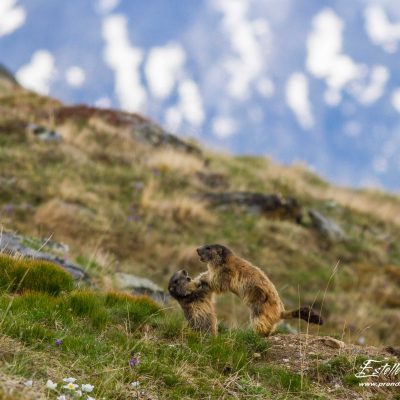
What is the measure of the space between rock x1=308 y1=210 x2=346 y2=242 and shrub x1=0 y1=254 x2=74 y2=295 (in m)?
14.8

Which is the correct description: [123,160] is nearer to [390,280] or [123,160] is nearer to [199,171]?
[199,171]

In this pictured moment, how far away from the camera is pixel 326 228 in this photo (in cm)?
2033

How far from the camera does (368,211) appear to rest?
25.1 metres

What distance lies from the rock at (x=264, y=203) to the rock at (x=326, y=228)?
0.59m

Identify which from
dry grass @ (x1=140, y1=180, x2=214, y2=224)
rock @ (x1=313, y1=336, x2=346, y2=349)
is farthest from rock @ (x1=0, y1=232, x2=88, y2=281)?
dry grass @ (x1=140, y1=180, x2=214, y2=224)

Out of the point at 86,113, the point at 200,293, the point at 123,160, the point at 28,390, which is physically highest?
the point at 86,113

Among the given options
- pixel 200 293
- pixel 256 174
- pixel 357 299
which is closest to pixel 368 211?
pixel 256 174

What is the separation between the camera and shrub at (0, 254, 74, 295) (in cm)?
650

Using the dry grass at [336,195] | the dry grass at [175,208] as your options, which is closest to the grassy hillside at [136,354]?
the dry grass at [175,208]

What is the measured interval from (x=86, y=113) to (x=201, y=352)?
23414mm

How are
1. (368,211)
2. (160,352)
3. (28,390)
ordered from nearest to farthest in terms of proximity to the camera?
1. (28,390)
2. (160,352)
3. (368,211)

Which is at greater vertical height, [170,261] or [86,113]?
[86,113]

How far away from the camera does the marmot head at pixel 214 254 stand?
6996mm

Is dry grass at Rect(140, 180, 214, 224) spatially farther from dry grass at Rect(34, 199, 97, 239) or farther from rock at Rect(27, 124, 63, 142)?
rock at Rect(27, 124, 63, 142)
